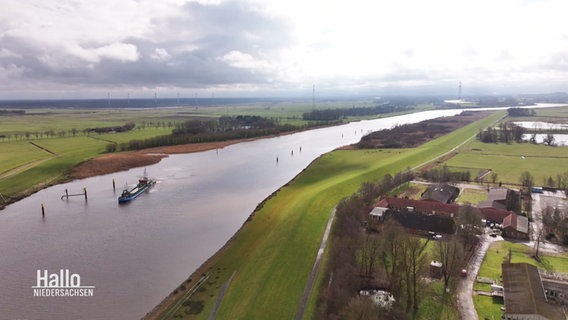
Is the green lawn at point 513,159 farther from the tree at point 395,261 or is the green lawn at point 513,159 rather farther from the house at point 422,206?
the tree at point 395,261

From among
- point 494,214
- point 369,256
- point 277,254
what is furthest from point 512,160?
point 277,254

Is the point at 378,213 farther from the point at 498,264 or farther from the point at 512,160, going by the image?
the point at 512,160

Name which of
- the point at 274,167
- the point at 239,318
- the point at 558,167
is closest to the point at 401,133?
the point at 558,167

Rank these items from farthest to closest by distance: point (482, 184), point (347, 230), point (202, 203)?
point (482, 184) → point (202, 203) → point (347, 230)

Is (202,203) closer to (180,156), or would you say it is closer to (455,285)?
(455,285)

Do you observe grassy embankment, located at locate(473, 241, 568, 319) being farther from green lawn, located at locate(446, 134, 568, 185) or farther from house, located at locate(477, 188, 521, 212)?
green lawn, located at locate(446, 134, 568, 185)

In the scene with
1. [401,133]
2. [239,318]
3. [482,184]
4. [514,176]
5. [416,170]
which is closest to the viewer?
[239,318]
